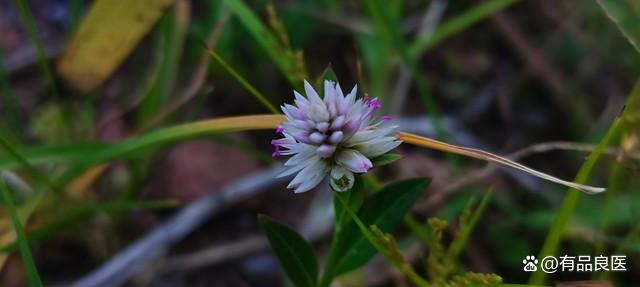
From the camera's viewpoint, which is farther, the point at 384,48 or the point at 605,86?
the point at 605,86

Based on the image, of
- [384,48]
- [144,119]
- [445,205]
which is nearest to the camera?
[144,119]

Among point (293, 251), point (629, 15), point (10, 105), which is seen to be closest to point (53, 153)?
point (10, 105)

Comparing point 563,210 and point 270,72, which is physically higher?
point 270,72

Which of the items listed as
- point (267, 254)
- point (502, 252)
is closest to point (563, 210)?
point (502, 252)

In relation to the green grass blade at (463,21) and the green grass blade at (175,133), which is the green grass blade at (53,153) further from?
the green grass blade at (463,21)

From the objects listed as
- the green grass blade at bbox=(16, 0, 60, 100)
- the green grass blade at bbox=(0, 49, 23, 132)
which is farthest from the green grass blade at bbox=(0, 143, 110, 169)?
the green grass blade at bbox=(0, 49, 23, 132)

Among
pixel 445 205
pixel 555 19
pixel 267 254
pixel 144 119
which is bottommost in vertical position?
pixel 445 205

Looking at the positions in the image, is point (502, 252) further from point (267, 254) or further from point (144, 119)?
point (144, 119)
